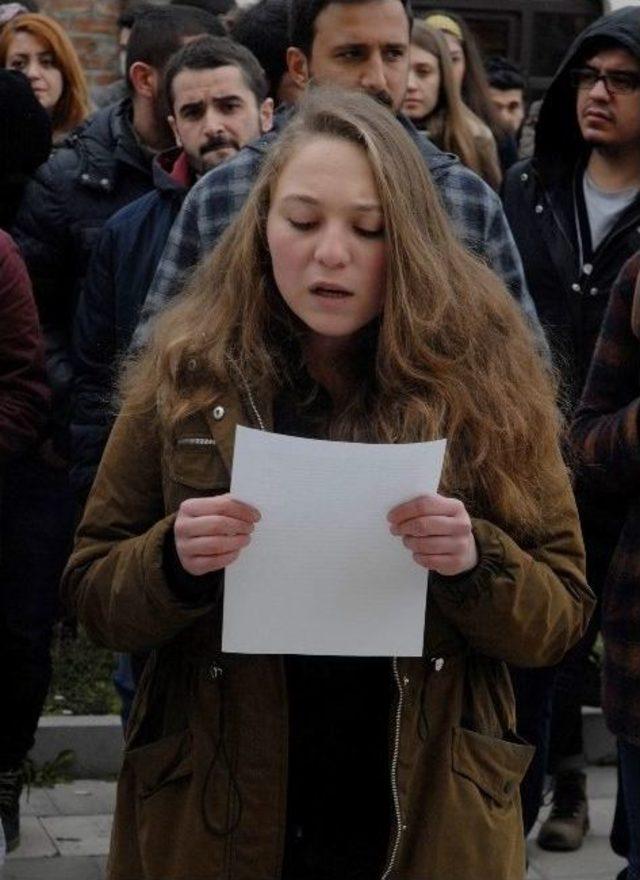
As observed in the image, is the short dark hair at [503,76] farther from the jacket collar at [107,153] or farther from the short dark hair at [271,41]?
the jacket collar at [107,153]

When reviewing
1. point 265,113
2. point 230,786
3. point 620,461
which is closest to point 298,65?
point 265,113

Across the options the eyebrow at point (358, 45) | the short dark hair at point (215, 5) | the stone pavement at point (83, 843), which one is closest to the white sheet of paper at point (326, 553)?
the eyebrow at point (358, 45)

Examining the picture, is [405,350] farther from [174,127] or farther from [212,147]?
[174,127]

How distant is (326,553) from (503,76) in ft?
22.1

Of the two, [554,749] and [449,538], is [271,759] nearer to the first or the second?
[449,538]

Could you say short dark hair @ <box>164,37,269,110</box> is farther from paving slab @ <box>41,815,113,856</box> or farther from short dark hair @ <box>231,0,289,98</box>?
paving slab @ <box>41,815,113,856</box>

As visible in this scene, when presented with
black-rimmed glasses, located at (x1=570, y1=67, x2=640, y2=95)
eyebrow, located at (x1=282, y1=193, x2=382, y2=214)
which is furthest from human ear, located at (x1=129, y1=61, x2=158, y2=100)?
eyebrow, located at (x1=282, y1=193, x2=382, y2=214)

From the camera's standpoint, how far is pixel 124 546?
2.78 meters

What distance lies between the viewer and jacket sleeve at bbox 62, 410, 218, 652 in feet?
8.89

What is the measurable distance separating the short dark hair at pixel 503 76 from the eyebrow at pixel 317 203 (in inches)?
251

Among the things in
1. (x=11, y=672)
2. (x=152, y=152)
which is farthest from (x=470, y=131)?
(x=11, y=672)

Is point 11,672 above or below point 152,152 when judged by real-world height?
below

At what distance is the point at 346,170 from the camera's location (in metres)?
2.76

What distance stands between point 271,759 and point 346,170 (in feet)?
2.64
